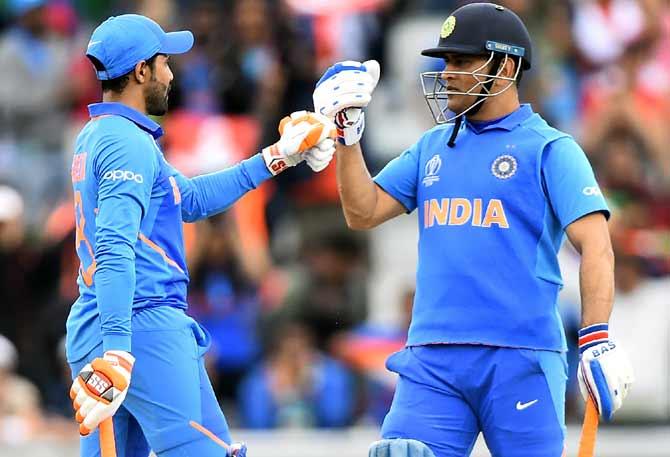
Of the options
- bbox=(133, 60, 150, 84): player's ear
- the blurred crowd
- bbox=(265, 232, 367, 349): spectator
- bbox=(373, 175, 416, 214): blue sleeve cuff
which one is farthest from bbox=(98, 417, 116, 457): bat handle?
bbox=(265, 232, 367, 349): spectator

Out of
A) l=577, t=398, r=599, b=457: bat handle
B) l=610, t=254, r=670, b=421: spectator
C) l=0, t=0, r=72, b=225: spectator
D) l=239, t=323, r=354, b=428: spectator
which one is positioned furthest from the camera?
l=0, t=0, r=72, b=225: spectator

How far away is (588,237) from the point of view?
5934 millimetres

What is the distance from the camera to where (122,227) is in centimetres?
571

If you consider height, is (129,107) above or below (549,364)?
above

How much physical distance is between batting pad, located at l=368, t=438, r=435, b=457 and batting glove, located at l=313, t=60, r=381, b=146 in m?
1.25

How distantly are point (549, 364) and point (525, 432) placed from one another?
29 cm

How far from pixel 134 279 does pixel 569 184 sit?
166 cm

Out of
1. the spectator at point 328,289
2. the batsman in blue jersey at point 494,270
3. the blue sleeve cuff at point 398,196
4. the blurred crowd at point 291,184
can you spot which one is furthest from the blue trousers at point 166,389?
the spectator at point 328,289

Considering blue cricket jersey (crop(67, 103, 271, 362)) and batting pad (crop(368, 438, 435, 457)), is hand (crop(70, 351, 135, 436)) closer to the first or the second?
blue cricket jersey (crop(67, 103, 271, 362))

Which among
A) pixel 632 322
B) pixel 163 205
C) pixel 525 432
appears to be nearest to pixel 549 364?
pixel 525 432

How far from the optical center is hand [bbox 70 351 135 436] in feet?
18.5

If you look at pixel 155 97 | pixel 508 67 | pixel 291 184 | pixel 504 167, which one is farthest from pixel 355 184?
pixel 291 184

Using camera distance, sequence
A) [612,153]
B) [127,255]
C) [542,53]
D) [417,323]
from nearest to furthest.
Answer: [127,255], [417,323], [612,153], [542,53]

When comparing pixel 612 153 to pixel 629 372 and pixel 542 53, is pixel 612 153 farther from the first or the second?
pixel 629 372
